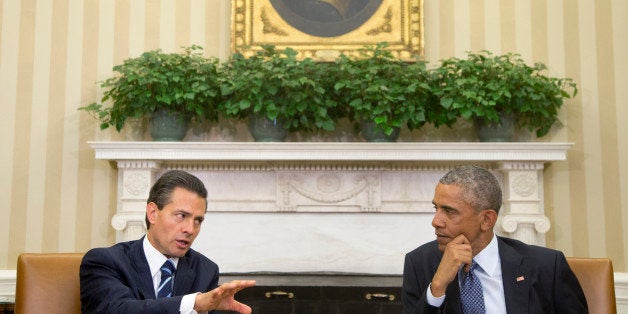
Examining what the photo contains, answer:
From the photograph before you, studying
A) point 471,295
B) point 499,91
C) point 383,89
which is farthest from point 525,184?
point 471,295

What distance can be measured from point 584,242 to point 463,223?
2224 mm

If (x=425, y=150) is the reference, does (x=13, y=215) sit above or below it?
below

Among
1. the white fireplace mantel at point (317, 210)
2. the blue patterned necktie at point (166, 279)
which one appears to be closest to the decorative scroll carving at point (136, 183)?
the white fireplace mantel at point (317, 210)

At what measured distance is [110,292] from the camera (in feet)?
5.83

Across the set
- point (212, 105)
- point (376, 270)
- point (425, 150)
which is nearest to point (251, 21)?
point (212, 105)

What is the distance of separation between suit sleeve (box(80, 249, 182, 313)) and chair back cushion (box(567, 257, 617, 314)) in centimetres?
142

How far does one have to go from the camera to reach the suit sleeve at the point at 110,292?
169 cm

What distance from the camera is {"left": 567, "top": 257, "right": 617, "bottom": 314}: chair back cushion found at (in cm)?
212

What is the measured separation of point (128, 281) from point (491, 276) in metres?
1.15

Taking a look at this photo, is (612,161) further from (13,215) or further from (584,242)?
(13,215)

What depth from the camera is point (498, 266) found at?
1.99 m

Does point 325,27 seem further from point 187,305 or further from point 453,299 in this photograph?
point 187,305

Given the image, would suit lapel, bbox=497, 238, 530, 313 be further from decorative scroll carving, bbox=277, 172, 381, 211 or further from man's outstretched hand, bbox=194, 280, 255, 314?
decorative scroll carving, bbox=277, 172, 381, 211

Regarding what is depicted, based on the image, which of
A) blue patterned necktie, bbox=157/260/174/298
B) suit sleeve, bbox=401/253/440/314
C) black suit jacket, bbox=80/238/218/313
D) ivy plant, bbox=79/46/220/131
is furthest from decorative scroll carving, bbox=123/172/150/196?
suit sleeve, bbox=401/253/440/314
